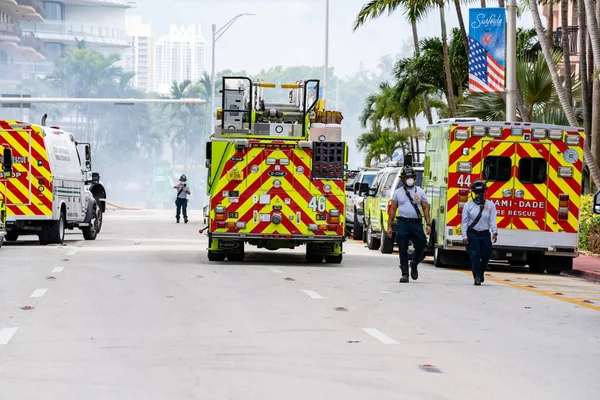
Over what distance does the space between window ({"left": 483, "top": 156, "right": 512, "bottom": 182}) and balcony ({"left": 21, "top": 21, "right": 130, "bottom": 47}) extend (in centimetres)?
13299

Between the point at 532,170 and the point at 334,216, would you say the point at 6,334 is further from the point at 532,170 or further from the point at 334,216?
the point at 532,170

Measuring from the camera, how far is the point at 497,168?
965 inches

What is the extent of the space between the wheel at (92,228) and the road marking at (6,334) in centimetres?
2111

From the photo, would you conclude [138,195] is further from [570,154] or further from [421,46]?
[570,154]

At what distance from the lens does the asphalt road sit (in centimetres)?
1007

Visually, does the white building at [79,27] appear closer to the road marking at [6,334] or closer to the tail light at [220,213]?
the tail light at [220,213]

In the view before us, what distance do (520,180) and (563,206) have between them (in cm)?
93

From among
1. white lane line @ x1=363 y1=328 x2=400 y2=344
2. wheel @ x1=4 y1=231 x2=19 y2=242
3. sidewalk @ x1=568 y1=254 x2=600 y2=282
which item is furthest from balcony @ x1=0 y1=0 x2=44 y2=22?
white lane line @ x1=363 y1=328 x2=400 y2=344

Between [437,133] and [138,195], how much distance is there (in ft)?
444

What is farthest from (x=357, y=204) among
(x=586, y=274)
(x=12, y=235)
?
(x=586, y=274)

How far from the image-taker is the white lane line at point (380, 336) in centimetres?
1278

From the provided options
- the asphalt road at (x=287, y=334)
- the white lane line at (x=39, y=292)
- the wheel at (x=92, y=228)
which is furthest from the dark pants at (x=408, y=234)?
the wheel at (x=92, y=228)

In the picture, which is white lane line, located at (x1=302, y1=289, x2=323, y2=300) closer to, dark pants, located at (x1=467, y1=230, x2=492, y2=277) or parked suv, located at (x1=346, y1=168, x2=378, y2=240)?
dark pants, located at (x1=467, y1=230, x2=492, y2=277)

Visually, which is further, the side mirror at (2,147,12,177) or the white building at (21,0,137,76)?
the white building at (21,0,137,76)
